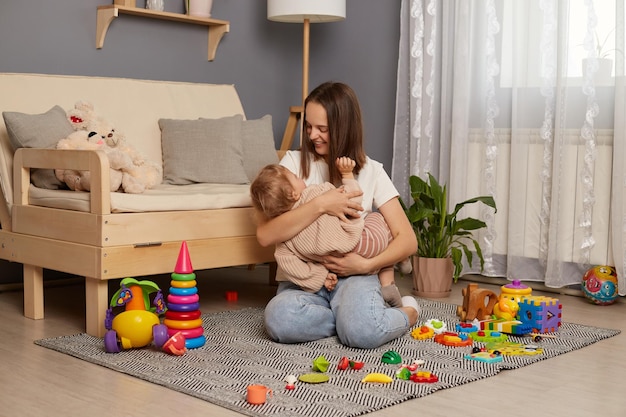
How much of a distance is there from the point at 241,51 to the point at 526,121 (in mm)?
1365

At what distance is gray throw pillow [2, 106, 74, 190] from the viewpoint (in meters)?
2.69

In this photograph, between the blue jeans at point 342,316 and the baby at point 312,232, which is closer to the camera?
the blue jeans at point 342,316

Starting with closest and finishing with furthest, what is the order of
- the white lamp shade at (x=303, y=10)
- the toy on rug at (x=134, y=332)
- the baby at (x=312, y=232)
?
1. the toy on rug at (x=134, y=332)
2. the baby at (x=312, y=232)
3. the white lamp shade at (x=303, y=10)

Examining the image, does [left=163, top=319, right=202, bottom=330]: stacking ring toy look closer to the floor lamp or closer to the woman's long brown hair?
the woman's long brown hair

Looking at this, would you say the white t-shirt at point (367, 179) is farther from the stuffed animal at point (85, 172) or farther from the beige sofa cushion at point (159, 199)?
the stuffed animal at point (85, 172)

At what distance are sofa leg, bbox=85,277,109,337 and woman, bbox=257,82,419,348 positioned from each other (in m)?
0.48

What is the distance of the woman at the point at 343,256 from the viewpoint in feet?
7.48

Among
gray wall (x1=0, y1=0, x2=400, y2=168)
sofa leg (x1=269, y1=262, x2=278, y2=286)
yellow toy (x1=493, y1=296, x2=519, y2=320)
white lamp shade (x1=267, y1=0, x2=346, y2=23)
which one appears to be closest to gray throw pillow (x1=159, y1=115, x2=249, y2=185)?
sofa leg (x1=269, y1=262, x2=278, y2=286)

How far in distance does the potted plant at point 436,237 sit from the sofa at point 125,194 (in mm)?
610

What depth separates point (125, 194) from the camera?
243 centimetres

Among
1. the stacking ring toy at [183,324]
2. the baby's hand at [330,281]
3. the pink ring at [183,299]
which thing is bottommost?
the stacking ring toy at [183,324]

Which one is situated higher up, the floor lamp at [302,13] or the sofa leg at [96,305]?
the floor lamp at [302,13]

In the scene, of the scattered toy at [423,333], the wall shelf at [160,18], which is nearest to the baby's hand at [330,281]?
the scattered toy at [423,333]

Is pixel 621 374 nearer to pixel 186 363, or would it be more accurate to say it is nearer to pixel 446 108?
pixel 186 363
